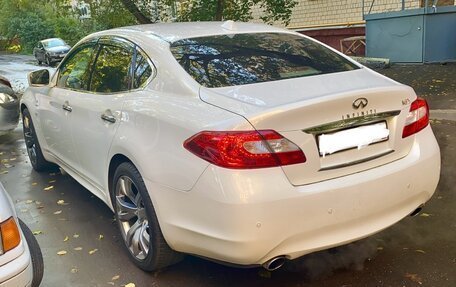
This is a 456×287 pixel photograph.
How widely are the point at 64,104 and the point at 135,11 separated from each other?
5132 millimetres

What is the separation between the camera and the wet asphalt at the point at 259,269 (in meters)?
3.08

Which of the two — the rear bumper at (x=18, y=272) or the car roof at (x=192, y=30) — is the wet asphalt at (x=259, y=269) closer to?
the rear bumper at (x=18, y=272)

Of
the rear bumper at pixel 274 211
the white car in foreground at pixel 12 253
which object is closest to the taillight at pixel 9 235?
the white car in foreground at pixel 12 253

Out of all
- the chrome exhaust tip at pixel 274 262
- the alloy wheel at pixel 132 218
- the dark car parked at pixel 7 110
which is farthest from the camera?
the dark car parked at pixel 7 110

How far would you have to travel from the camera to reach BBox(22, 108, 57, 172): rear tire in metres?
5.31

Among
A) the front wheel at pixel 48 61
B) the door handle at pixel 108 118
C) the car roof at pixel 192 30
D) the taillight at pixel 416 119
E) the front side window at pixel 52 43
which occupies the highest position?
the car roof at pixel 192 30

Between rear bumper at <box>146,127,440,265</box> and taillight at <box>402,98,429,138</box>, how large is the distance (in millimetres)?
196

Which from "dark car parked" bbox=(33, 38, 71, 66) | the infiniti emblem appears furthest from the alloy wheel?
"dark car parked" bbox=(33, 38, 71, 66)

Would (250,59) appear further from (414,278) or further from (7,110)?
(7,110)

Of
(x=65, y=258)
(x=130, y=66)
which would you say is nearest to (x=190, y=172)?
(x=130, y=66)

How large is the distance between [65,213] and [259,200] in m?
2.57

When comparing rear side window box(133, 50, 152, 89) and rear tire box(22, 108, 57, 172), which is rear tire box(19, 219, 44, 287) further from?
rear tire box(22, 108, 57, 172)

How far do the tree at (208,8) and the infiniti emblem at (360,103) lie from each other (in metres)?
6.23

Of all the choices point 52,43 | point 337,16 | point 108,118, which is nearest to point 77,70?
point 108,118
